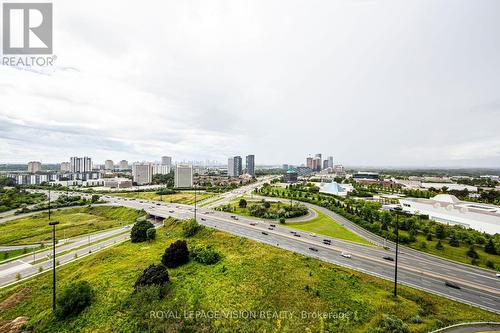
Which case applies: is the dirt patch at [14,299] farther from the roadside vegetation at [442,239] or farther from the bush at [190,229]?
the roadside vegetation at [442,239]

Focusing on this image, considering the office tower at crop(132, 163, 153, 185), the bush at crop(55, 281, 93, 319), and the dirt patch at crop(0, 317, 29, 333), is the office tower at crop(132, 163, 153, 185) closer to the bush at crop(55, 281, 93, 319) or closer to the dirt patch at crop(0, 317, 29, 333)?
the dirt patch at crop(0, 317, 29, 333)

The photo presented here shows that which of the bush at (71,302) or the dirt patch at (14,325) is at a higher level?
the bush at (71,302)

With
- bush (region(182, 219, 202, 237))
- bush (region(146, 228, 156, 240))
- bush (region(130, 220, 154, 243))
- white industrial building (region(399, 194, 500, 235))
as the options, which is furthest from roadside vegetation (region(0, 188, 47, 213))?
white industrial building (region(399, 194, 500, 235))

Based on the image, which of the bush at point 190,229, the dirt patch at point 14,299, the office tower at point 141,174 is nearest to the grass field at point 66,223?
the dirt patch at point 14,299

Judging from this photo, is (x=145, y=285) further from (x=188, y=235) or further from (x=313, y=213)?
(x=313, y=213)

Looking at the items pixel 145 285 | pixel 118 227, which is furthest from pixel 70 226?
pixel 145 285

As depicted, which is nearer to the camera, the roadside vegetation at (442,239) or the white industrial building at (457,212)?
the roadside vegetation at (442,239)

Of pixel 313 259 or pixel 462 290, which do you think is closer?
pixel 462 290
